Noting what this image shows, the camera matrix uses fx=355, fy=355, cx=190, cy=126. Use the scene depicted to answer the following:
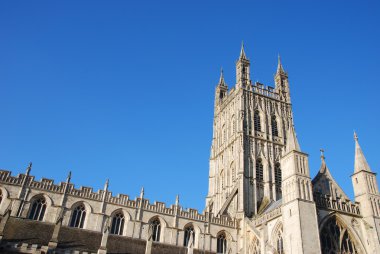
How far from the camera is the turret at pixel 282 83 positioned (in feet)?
172

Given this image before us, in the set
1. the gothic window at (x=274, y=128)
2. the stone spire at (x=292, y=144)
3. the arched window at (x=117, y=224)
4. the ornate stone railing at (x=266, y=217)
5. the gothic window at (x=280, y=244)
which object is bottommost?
the gothic window at (x=280, y=244)

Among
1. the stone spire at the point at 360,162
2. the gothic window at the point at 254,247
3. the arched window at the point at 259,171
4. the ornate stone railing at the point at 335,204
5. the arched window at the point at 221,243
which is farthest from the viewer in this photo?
the arched window at the point at 259,171

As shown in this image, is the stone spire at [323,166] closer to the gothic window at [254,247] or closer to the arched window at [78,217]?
the gothic window at [254,247]

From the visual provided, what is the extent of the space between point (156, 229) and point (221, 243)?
715cm

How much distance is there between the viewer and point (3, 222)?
2606 cm

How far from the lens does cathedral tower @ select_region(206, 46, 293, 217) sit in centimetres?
4141

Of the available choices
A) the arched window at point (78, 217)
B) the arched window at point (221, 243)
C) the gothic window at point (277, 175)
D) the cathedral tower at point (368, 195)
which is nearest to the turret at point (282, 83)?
the gothic window at point (277, 175)

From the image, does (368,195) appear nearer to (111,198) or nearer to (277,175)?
(277,175)

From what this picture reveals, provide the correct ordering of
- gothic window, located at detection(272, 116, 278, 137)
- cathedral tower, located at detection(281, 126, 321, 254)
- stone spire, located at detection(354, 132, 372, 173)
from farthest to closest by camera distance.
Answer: gothic window, located at detection(272, 116, 278, 137)
stone spire, located at detection(354, 132, 372, 173)
cathedral tower, located at detection(281, 126, 321, 254)

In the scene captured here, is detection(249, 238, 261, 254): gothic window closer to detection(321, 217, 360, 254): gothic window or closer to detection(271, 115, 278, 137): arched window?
detection(321, 217, 360, 254): gothic window

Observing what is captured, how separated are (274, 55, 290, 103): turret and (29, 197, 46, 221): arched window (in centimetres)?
3478

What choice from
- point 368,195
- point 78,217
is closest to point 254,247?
point 368,195

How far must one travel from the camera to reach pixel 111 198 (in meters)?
34.8

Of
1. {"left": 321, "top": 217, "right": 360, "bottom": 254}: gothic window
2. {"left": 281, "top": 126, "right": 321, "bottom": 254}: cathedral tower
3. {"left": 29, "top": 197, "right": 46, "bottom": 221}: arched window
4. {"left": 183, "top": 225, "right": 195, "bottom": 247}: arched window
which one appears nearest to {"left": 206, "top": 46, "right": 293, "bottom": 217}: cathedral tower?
{"left": 183, "top": 225, "right": 195, "bottom": 247}: arched window
